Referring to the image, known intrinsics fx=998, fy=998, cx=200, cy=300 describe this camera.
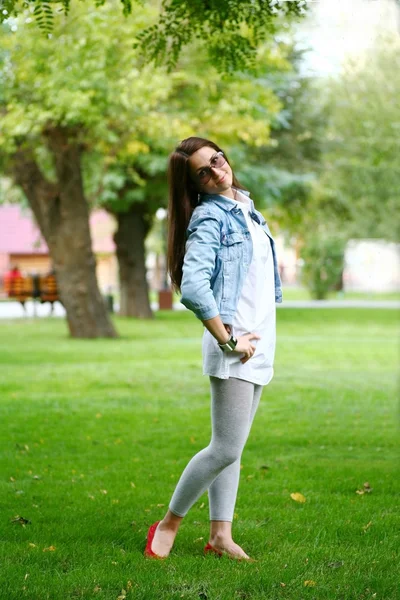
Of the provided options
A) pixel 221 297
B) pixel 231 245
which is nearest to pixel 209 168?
pixel 231 245

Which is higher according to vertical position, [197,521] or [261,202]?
[261,202]

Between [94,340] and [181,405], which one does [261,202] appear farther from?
[181,405]

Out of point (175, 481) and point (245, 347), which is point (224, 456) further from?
point (175, 481)

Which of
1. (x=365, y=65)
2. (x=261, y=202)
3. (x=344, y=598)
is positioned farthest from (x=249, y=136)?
(x=344, y=598)

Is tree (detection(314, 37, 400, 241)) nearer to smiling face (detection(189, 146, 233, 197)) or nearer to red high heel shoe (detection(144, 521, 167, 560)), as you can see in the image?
smiling face (detection(189, 146, 233, 197))

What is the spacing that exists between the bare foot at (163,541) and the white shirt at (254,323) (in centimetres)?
81

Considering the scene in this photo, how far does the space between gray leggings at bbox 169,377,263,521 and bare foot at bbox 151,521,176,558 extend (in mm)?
105

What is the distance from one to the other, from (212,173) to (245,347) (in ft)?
2.53

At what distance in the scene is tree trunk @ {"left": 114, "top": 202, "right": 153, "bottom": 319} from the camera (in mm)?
28828

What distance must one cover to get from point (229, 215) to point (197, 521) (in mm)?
1887

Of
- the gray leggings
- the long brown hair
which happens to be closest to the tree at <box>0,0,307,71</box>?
the long brown hair

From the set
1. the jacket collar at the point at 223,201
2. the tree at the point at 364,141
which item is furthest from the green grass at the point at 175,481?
the tree at the point at 364,141

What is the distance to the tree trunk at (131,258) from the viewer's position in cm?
2883

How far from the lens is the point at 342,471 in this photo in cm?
667
